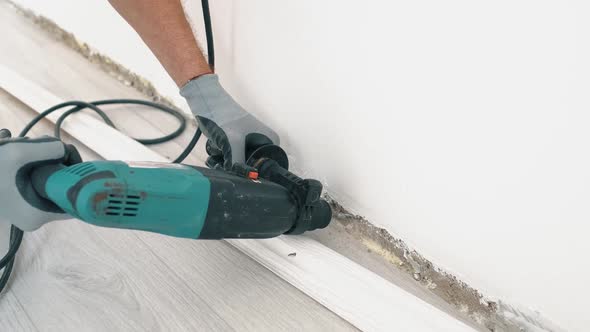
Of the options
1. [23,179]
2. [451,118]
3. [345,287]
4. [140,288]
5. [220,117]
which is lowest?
[140,288]

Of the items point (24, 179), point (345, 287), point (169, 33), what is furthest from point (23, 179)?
point (345, 287)

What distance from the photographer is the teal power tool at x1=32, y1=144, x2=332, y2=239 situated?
0.63m

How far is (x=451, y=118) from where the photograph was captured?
2.38 ft

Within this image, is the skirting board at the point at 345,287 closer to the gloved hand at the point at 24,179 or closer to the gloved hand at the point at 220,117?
the gloved hand at the point at 220,117

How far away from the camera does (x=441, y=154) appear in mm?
768

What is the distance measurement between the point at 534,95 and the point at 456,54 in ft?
0.38

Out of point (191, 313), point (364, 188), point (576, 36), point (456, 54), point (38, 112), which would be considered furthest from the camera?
point (38, 112)

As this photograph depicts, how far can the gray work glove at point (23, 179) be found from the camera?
65 cm

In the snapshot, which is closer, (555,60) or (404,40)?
(555,60)

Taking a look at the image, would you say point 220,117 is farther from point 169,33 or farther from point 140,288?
point 140,288

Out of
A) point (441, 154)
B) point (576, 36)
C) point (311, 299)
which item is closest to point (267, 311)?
point (311, 299)

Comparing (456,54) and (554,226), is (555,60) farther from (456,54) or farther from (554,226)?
(554,226)

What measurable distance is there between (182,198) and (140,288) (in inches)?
11.1

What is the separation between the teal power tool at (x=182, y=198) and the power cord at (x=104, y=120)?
29cm
